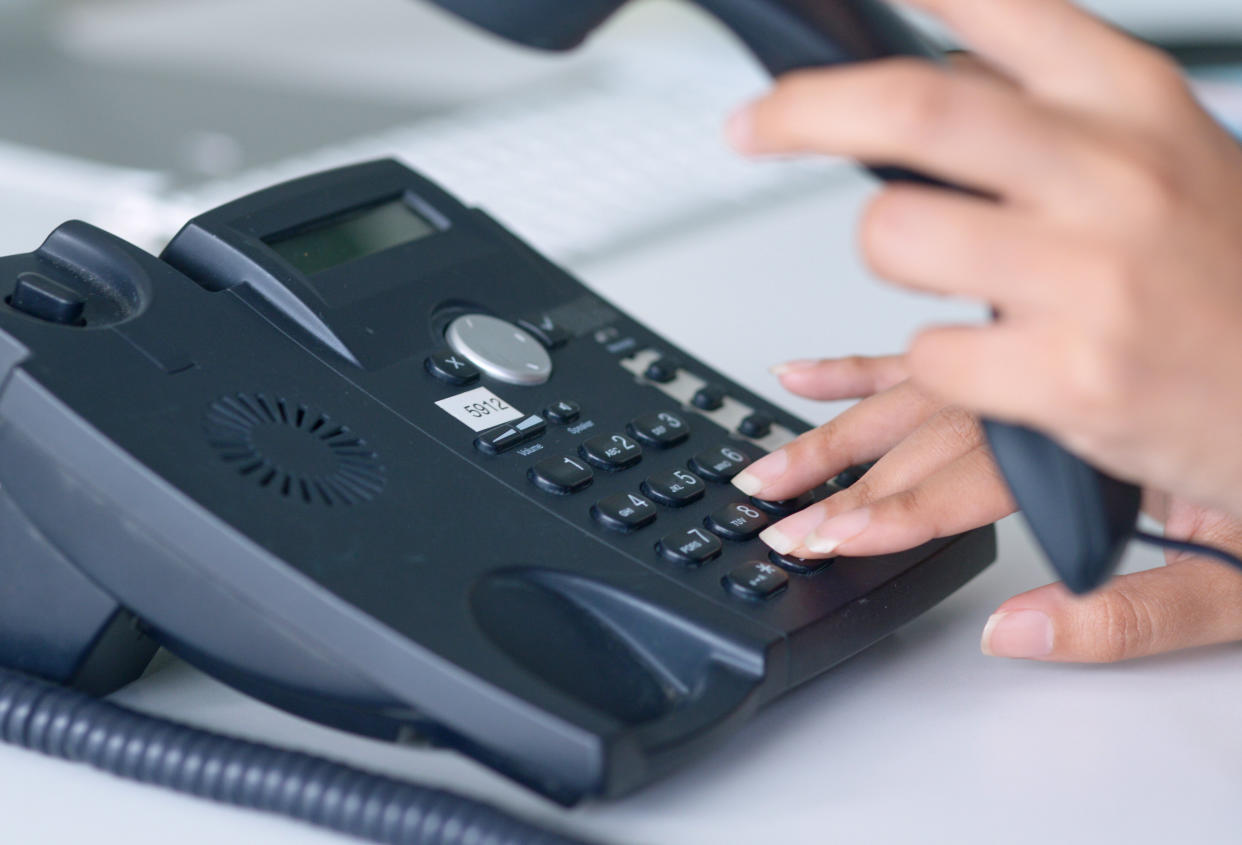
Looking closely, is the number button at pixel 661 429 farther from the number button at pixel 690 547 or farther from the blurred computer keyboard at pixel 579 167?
the blurred computer keyboard at pixel 579 167

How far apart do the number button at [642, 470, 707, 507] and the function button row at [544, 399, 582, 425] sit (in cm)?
4

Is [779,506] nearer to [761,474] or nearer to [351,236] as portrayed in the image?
[761,474]

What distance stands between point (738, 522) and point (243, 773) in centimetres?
17

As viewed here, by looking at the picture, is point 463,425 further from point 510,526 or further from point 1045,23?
point 1045,23

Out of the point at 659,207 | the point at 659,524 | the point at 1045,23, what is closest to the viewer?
the point at 1045,23

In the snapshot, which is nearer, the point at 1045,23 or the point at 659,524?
the point at 1045,23

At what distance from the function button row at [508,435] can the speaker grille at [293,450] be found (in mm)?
38

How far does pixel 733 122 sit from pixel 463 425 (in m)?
0.15

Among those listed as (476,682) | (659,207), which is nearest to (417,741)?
(476,682)

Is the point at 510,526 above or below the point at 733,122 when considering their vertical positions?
below

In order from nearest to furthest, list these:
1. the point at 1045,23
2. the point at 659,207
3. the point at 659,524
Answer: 1. the point at 1045,23
2. the point at 659,524
3. the point at 659,207

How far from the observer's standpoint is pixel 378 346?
476 millimetres

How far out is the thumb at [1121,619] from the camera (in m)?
0.45

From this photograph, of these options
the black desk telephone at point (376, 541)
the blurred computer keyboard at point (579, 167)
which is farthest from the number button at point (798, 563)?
the blurred computer keyboard at point (579, 167)
